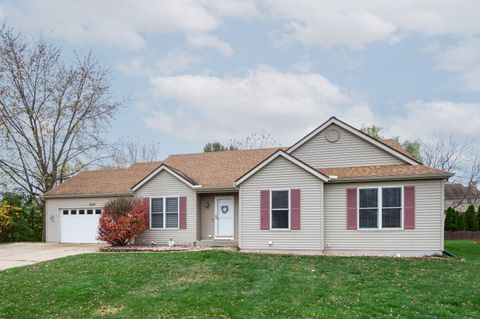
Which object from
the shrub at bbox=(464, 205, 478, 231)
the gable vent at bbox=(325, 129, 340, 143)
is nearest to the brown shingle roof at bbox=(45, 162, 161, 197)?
the gable vent at bbox=(325, 129, 340, 143)

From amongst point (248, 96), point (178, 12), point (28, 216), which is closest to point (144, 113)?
point (248, 96)

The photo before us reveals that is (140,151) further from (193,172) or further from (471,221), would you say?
(471,221)

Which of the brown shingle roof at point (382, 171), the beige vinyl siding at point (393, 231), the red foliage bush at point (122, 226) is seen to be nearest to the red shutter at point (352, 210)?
the beige vinyl siding at point (393, 231)

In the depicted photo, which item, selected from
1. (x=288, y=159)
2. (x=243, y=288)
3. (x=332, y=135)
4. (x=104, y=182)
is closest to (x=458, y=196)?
(x=332, y=135)

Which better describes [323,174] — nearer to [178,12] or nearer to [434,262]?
[434,262]

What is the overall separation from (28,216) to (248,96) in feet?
52.0

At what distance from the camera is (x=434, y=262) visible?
1400cm

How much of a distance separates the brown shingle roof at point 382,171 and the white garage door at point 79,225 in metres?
11.8

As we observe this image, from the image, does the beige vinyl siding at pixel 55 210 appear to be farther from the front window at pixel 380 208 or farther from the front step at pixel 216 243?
the front window at pixel 380 208

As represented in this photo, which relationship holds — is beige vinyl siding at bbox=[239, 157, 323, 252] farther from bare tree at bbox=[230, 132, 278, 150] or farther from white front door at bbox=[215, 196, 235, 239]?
bare tree at bbox=[230, 132, 278, 150]

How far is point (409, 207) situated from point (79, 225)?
1579 centimetres

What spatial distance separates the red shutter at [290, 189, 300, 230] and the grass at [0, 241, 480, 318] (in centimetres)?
205

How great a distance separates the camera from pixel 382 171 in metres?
16.2

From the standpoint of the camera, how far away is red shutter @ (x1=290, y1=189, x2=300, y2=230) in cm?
1672
